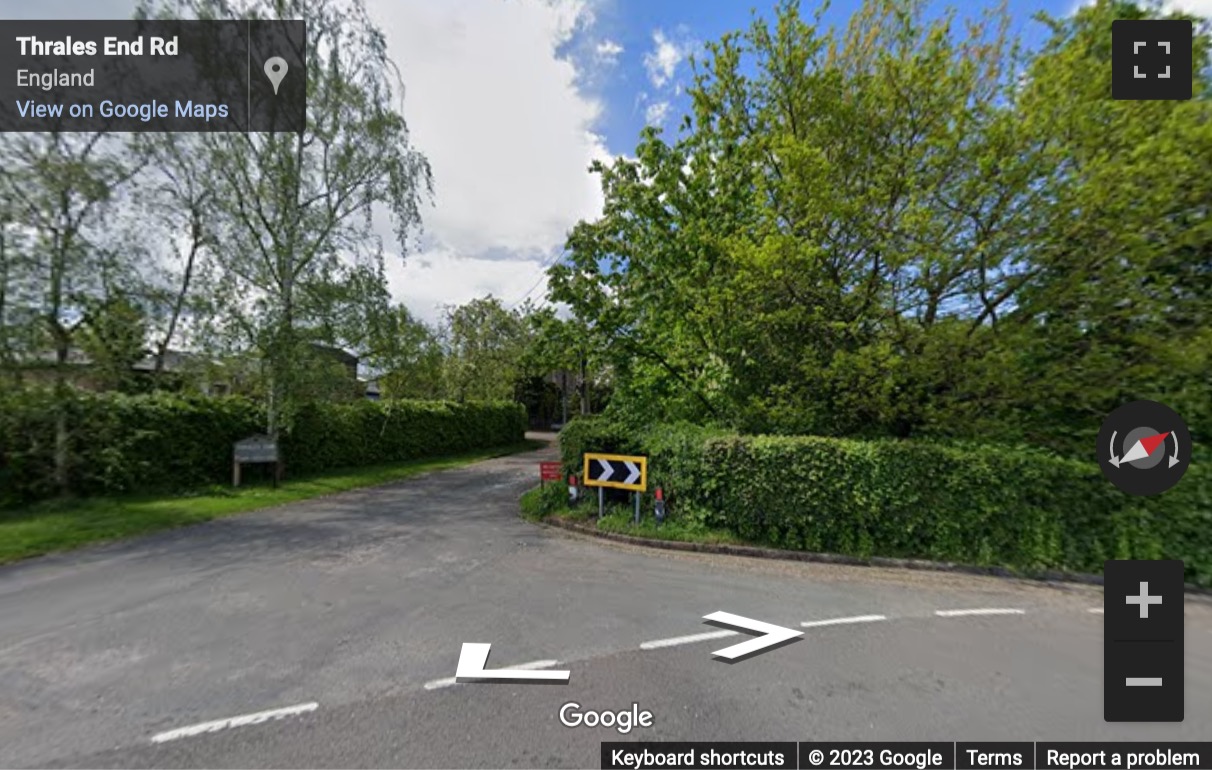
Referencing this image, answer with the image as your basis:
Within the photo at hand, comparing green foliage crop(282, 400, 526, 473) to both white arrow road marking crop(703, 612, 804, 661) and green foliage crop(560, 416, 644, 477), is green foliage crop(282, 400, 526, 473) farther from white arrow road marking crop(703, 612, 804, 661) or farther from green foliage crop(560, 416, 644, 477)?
white arrow road marking crop(703, 612, 804, 661)

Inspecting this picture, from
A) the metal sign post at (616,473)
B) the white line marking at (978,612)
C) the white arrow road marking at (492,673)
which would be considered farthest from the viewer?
the metal sign post at (616,473)

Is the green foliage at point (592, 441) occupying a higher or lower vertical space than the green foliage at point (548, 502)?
higher

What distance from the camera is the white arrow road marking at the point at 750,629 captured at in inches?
160

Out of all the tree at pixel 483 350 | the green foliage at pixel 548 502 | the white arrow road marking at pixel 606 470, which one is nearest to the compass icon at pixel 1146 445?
the white arrow road marking at pixel 606 470

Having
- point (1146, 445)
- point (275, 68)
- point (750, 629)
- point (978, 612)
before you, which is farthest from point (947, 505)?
point (275, 68)

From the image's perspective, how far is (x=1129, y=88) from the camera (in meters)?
4.46

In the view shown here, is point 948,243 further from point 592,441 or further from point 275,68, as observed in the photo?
point 275,68

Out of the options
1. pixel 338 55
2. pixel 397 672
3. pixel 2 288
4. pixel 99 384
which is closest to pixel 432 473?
pixel 99 384

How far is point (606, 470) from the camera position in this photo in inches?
344

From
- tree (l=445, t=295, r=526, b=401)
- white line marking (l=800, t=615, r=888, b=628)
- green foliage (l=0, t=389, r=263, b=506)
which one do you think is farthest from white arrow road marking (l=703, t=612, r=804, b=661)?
tree (l=445, t=295, r=526, b=401)

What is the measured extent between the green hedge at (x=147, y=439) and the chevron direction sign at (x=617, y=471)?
9.83 metres

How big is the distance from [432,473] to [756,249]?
1299 cm

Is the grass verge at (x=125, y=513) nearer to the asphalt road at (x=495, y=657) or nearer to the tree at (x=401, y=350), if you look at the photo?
the asphalt road at (x=495, y=657)

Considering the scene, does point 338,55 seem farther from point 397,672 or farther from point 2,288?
point 397,672
